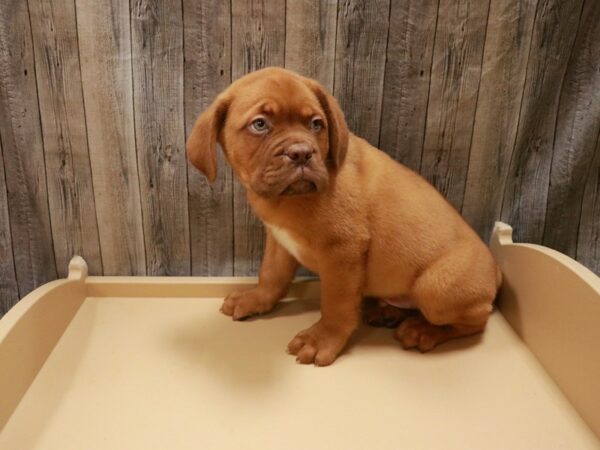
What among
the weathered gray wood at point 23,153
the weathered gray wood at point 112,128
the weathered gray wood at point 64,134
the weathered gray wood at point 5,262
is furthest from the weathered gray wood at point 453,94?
the weathered gray wood at point 5,262

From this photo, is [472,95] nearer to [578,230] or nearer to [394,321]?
[578,230]

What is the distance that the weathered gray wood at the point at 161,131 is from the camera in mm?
1719

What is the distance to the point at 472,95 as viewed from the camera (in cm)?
186

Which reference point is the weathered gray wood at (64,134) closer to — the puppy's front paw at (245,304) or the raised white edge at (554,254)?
the puppy's front paw at (245,304)

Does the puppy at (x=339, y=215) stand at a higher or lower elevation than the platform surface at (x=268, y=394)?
higher

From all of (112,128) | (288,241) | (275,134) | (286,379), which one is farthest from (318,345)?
(112,128)

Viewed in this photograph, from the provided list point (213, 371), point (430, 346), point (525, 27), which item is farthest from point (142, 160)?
point (525, 27)

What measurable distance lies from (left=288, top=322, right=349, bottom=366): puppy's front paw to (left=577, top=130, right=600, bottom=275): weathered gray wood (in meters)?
1.05

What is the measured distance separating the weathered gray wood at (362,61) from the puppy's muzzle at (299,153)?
568 mm

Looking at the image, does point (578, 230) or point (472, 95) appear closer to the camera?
point (472, 95)

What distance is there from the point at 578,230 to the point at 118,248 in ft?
5.66

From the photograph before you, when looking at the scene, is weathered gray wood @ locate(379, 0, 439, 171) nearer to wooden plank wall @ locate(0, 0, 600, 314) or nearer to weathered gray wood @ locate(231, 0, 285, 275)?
wooden plank wall @ locate(0, 0, 600, 314)

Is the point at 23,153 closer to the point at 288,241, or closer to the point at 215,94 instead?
the point at 215,94

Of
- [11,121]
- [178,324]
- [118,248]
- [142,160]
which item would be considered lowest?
[178,324]
